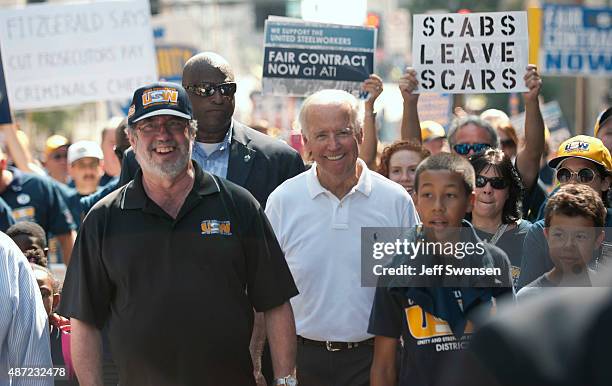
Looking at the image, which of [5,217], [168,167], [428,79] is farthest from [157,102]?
[5,217]

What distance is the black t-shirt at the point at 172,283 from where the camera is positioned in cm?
433

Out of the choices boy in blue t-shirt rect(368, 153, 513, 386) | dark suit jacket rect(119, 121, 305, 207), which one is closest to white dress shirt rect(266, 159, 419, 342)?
dark suit jacket rect(119, 121, 305, 207)

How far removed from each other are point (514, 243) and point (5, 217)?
3.93 meters

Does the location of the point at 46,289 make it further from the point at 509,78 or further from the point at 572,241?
the point at 509,78

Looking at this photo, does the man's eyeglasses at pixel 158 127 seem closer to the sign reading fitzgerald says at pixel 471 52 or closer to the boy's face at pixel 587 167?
the boy's face at pixel 587 167

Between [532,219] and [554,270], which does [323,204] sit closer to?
[554,270]

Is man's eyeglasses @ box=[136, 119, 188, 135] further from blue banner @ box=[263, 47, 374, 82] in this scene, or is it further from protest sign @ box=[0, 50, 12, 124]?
protest sign @ box=[0, 50, 12, 124]

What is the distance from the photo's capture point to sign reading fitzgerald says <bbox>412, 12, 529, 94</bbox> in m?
6.82

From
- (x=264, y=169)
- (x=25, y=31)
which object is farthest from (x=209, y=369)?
(x=25, y=31)

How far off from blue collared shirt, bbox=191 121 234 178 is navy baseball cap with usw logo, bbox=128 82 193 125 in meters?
1.17

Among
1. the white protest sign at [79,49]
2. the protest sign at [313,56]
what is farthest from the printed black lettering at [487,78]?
the white protest sign at [79,49]

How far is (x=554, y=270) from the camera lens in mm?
4742

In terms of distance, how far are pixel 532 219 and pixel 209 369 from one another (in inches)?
111

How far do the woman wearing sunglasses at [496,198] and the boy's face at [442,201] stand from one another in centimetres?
90
